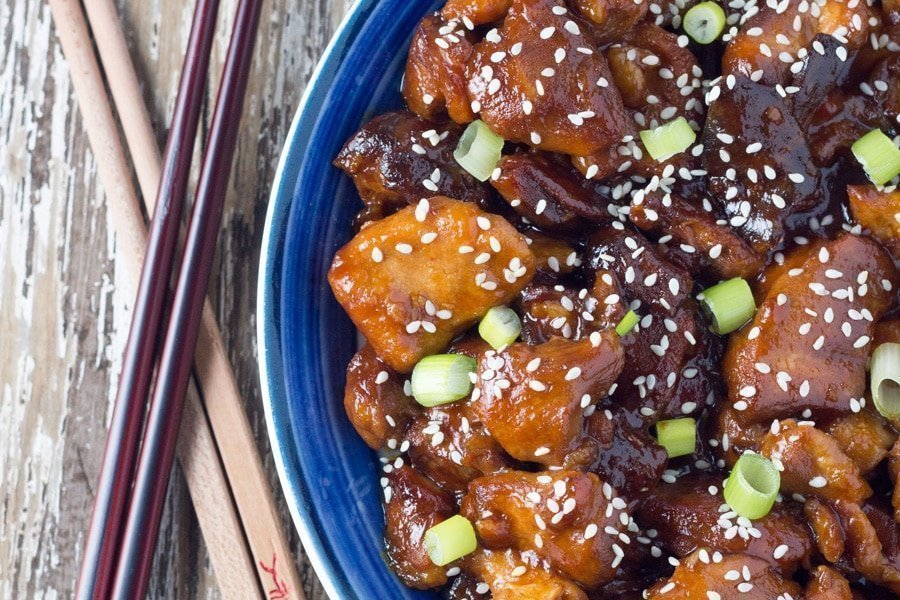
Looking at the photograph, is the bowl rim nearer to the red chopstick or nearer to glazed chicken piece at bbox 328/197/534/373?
glazed chicken piece at bbox 328/197/534/373

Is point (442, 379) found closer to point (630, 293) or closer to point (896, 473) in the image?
point (630, 293)

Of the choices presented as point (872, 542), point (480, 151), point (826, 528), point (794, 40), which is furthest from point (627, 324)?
point (794, 40)

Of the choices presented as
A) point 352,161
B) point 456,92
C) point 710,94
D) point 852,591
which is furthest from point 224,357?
point 852,591

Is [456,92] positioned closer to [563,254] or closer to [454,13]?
[454,13]

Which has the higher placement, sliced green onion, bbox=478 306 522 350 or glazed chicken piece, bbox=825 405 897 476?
sliced green onion, bbox=478 306 522 350

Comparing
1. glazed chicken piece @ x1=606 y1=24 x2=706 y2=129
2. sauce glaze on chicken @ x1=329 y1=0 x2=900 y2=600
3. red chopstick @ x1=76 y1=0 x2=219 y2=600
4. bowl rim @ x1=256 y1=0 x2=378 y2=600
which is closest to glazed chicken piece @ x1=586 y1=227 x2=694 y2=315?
sauce glaze on chicken @ x1=329 y1=0 x2=900 y2=600

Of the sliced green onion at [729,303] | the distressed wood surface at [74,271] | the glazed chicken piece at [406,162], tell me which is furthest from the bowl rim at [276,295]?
the sliced green onion at [729,303]
